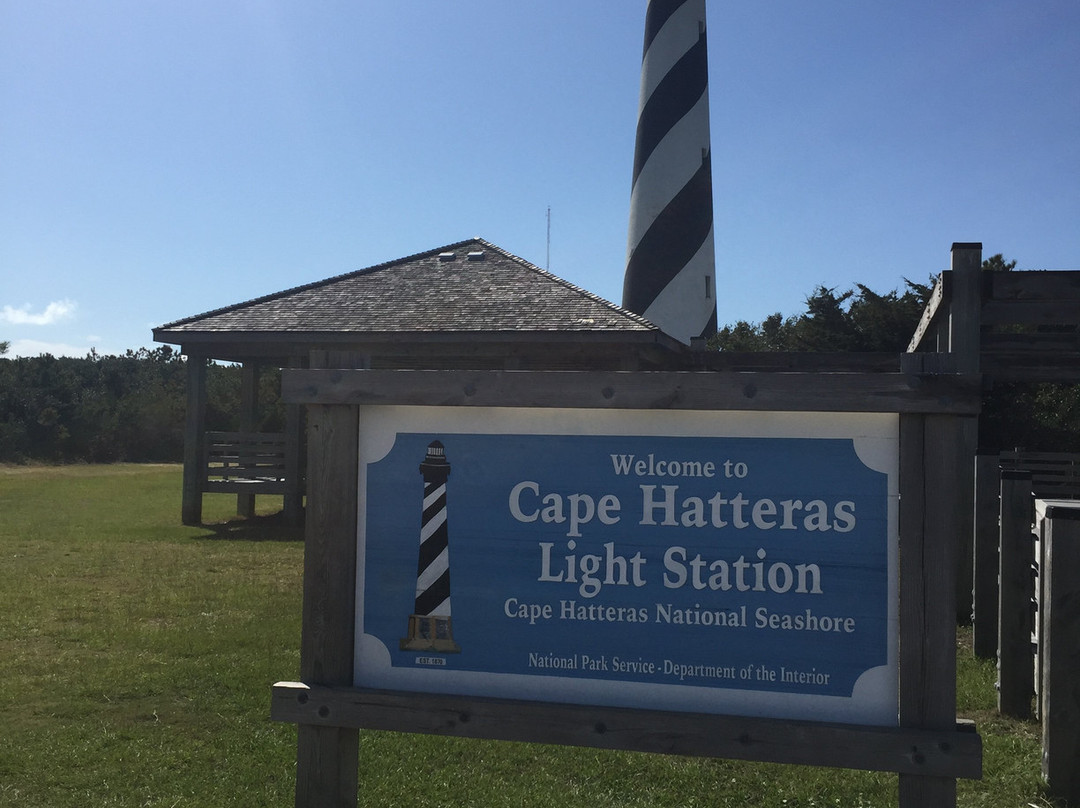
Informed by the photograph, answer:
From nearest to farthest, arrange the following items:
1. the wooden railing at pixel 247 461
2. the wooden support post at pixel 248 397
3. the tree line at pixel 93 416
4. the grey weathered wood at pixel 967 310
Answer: the grey weathered wood at pixel 967 310
the wooden railing at pixel 247 461
the wooden support post at pixel 248 397
the tree line at pixel 93 416

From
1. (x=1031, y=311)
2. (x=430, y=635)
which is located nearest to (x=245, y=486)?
(x=1031, y=311)

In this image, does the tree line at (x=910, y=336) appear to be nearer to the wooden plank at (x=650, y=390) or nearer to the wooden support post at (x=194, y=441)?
the wooden plank at (x=650, y=390)

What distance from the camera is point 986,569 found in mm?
6805

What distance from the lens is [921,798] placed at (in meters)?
3.08

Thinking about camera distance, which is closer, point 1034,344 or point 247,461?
point 1034,344

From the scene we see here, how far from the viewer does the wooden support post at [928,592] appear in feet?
10.1

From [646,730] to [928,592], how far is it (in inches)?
40.7

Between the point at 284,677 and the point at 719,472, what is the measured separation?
4.07 meters

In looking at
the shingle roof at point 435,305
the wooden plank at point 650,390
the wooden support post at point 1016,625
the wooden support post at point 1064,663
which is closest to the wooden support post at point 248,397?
the shingle roof at point 435,305

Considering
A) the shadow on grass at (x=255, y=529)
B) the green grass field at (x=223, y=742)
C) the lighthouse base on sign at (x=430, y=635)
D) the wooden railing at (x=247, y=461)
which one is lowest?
the green grass field at (x=223, y=742)

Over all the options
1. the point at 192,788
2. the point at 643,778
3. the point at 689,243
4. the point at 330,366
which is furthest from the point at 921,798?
the point at 689,243

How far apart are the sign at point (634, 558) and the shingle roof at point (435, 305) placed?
378 inches

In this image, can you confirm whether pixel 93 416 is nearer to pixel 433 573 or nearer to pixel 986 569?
pixel 986 569

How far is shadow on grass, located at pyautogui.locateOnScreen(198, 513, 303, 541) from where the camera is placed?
14.2 m
